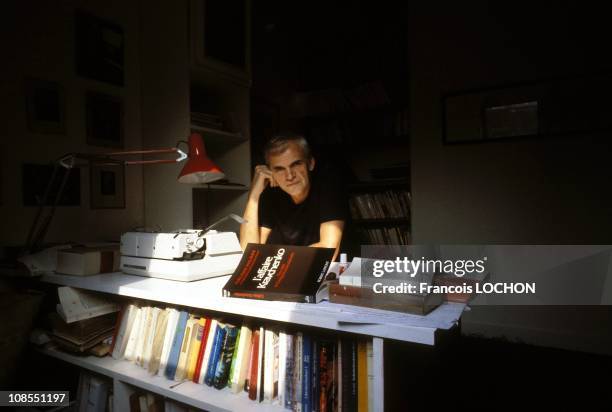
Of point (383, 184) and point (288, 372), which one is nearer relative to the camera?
point (288, 372)

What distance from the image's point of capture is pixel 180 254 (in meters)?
1.31

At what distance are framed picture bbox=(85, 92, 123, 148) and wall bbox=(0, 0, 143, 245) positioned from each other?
0.13 feet

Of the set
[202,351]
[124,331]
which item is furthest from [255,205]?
[202,351]

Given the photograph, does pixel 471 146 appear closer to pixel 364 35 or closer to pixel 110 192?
pixel 364 35

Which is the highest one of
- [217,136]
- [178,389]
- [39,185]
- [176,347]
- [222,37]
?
[222,37]

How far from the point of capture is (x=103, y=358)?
1393 millimetres

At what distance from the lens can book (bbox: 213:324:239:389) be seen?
1110 millimetres

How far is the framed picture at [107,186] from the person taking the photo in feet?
7.45

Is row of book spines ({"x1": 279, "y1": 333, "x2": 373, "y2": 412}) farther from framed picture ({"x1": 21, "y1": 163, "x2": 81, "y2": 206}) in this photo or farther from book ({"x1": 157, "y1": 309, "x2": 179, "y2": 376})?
framed picture ({"x1": 21, "y1": 163, "x2": 81, "y2": 206})

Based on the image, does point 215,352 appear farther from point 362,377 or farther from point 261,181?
point 261,181

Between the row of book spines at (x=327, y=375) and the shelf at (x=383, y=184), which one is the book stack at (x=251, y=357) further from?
the shelf at (x=383, y=184)

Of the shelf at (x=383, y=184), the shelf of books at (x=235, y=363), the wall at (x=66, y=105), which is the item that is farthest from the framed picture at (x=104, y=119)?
the shelf at (x=383, y=184)

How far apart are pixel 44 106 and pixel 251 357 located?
Answer: 6.15 feet

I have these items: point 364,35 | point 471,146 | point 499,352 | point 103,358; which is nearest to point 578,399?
point 499,352
